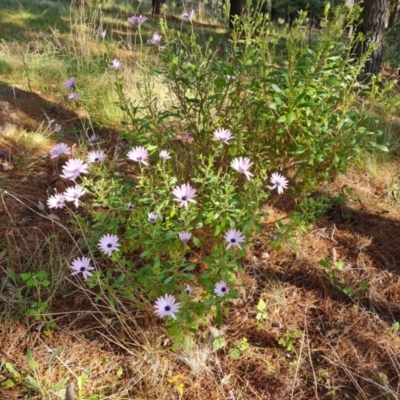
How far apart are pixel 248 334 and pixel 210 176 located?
755mm

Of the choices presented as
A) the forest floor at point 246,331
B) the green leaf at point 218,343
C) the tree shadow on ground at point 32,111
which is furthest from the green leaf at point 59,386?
the tree shadow on ground at point 32,111

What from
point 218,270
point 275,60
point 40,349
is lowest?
point 40,349

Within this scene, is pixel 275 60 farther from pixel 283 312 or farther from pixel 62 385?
pixel 62 385

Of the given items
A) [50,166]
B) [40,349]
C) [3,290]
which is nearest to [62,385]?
[40,349]

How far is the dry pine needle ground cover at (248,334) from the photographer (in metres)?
1.64

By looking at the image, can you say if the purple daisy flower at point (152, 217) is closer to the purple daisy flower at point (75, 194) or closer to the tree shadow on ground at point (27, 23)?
the purple daisy flower at point (75, 194)

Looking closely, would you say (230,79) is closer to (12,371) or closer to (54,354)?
(54,354)

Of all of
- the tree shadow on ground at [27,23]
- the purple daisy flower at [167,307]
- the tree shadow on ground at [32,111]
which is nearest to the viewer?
the purple daisy flower at [167,307]

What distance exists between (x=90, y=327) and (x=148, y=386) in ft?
1.36

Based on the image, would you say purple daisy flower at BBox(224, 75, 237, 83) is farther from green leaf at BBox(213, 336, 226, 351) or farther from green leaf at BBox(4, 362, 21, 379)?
green leaf at BBox(4, 362, 21, 379)

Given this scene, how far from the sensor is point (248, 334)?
6.03 ft

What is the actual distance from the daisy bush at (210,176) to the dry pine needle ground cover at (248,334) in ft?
0.46

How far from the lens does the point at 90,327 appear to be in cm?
183

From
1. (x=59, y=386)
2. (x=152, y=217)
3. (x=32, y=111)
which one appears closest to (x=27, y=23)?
(x=32, y=111)
